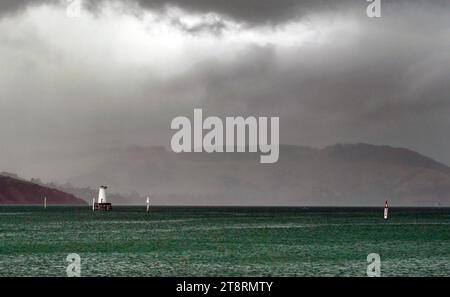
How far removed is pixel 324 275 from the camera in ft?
180

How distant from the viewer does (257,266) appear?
60875 mm

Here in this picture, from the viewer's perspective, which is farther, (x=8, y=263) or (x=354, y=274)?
(x=8, y=263)

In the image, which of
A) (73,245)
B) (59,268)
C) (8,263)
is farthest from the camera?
(73,245)

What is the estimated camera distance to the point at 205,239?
318 ft

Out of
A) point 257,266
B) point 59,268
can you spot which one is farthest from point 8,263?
point 257,266
